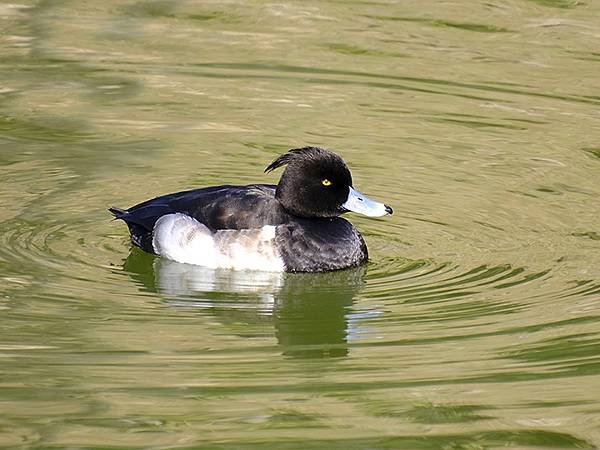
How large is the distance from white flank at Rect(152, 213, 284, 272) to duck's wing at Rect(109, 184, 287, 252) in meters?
0.06

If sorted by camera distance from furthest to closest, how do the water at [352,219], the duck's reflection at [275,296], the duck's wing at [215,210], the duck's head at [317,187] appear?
1. the duck's wing at [215,210]
2. the duck's head at [317,187]
3. the duck's reflection at [275,296]
4. the water at [352,219]

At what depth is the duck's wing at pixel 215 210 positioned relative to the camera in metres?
10.2

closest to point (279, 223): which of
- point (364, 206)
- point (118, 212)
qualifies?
point (364, 206)

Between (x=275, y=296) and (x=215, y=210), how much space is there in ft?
3.21

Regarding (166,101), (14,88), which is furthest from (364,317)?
(14,88)

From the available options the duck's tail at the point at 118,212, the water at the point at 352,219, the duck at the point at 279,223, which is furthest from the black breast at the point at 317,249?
the duck's tail at the point at 118,212

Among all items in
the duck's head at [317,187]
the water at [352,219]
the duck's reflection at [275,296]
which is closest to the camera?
the water at [352,219]

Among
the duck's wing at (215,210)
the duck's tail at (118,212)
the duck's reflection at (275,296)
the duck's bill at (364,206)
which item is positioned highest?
the duck's bill at (364,206)

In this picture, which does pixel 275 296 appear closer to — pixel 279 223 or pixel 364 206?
pixel 279 223

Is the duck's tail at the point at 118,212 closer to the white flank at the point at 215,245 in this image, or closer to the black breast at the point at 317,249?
the white flank at the point at 215,245

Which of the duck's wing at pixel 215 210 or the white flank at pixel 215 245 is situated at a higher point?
the duck's wing at pixel 215 210

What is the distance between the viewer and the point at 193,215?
33.9ft

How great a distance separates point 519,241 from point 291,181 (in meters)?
1.73

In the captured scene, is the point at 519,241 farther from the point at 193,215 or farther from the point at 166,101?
the point at 166,101
